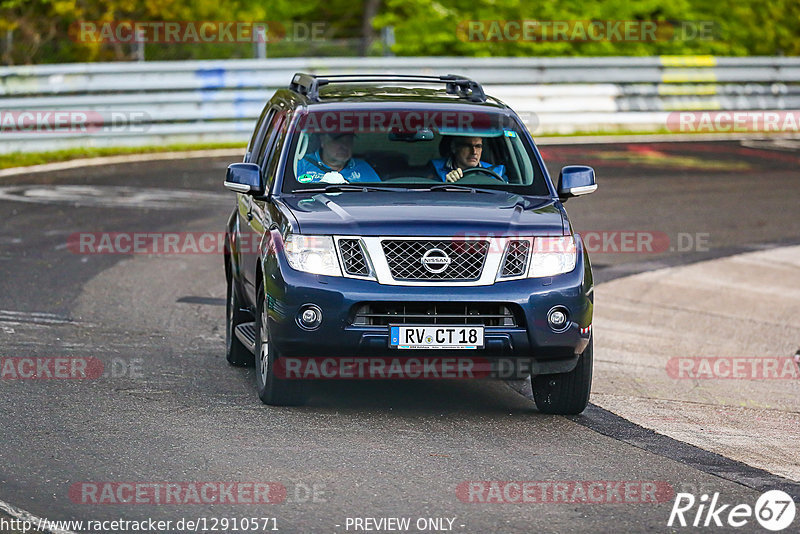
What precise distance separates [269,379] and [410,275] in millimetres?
1066

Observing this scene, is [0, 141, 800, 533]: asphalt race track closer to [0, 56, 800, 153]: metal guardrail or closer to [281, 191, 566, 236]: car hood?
[281, 191, 566, 236]: car hood

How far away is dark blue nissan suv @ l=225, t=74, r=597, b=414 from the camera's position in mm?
7855

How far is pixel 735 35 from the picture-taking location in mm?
38031

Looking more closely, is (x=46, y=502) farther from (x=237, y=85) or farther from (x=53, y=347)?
(x=237, y=85)

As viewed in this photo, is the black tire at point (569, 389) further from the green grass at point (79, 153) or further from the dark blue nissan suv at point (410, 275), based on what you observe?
the green grass at point (79, 153)

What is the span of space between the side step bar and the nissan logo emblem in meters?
1.43

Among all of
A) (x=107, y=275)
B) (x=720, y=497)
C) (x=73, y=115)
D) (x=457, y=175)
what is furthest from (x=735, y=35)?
(x=720, y=497)

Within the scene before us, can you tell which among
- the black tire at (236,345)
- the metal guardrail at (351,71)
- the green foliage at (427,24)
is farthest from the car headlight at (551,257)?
the green foliage at (427,24)

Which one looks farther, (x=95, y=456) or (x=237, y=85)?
(x=237, y=85)

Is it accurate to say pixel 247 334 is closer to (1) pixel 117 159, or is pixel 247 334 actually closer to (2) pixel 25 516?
(2) pixel 25 516

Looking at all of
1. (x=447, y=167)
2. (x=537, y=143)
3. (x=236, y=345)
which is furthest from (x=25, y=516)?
(x=537, y=143)

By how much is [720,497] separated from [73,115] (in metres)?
17.3

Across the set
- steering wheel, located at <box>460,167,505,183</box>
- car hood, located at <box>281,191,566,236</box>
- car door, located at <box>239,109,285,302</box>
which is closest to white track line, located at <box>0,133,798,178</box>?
car door, located at <box>239,109,285,302</box>

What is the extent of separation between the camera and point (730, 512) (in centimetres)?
634
